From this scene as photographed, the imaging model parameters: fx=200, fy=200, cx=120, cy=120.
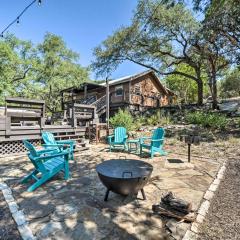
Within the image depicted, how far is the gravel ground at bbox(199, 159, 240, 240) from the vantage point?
7.94ft

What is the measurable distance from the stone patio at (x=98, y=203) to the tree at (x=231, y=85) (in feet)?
84.3

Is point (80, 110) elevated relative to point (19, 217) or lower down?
elevated

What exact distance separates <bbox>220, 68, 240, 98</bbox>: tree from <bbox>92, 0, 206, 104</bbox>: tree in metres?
12.3

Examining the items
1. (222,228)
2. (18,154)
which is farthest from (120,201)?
(18,154)

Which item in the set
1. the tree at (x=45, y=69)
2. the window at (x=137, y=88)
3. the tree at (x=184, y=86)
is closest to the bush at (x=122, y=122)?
the window at (x=137, y=88)

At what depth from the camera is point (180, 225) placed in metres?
2.58

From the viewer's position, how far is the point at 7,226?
2572 mm

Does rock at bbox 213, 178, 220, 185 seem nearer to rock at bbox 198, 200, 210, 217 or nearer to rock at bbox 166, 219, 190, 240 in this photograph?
rock at bbox 198, 200, 210, 217

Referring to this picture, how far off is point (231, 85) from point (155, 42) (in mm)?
17780

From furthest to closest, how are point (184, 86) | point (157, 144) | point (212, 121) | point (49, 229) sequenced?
point (184, 86) < point (212, 121) < point (157, 144) < point (49, 229)

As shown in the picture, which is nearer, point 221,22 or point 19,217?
point 19,217

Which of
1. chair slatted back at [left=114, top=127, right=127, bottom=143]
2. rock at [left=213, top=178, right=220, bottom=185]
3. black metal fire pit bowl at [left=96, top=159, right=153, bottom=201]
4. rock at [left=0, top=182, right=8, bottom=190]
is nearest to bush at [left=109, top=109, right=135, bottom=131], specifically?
chair slatted back at [left=114, top=127, right=127, bottom=143]

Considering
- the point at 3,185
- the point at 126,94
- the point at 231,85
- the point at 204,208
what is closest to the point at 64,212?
the point at 3,185

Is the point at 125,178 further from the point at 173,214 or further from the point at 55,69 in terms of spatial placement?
the point at 55,69
